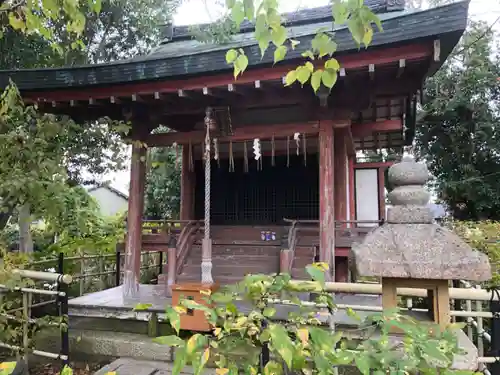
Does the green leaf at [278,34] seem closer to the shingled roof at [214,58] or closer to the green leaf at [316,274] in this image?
the green leaf at [316,274]

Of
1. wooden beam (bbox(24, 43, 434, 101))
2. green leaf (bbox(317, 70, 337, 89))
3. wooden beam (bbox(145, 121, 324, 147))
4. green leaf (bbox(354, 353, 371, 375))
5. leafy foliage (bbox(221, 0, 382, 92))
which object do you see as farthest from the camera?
wooden beam (bbox(145, 121, 324, 147))

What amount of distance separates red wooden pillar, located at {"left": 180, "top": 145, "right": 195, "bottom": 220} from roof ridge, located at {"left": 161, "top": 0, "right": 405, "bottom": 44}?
2992 mm

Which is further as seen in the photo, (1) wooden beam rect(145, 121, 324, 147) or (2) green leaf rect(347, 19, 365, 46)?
(1) wooden beam rect(145, 121, 324, 147)

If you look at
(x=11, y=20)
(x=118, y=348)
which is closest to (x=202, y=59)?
(x=11, y=20)

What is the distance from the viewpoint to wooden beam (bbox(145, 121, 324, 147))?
5.91 m

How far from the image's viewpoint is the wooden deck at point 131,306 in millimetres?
4781

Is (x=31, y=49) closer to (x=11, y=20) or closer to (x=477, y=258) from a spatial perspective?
(x=11, y=20)

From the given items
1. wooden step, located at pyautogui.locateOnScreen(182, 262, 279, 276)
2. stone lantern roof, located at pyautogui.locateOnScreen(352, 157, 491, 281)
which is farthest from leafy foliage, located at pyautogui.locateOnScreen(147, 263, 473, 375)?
wooden step, located at pyautogui.locateOnScreen(182, 262, 279, 276)

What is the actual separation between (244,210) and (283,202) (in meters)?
0.96

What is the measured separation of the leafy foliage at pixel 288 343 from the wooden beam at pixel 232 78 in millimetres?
3551

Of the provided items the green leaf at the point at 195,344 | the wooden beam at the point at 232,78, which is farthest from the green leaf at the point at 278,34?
the wooden beam at the point at 232,78

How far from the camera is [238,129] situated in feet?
20.8

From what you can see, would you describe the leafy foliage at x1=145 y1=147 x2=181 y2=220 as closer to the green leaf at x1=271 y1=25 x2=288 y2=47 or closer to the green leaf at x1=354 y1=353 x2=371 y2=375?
the green leaf at x1=271 y1=25 x2=288 y2=47

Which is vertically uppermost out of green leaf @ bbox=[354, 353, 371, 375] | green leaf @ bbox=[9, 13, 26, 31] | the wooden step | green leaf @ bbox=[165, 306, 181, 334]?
green leaf @ bbox=[9, 13, 26, 31]
